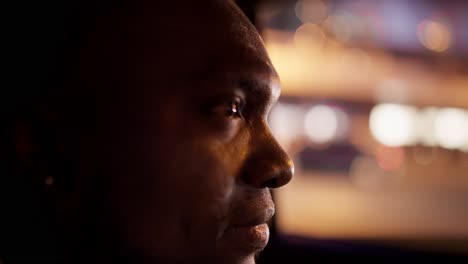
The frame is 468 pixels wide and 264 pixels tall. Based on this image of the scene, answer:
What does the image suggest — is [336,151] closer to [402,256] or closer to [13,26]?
[402,256]

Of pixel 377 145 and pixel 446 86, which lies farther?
pixel 377 145

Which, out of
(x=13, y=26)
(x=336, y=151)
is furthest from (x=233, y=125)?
(x=336, y=151)

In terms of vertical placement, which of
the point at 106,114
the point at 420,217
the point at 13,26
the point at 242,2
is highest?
the point at 242,2

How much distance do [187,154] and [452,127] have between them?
400 centimetres

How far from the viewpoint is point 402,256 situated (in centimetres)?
225

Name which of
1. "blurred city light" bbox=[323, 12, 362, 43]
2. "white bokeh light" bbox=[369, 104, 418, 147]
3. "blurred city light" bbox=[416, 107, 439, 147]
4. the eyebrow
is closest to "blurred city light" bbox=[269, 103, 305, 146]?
"blurred city light" bbox=[323, 12, 362, 43]

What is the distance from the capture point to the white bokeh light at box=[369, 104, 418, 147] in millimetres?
4617

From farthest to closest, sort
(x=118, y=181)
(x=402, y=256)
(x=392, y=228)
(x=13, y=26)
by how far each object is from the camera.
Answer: (x=392, y=228) < (x=402, y=256) < (x=13, y=26) < (x=118, y=181)

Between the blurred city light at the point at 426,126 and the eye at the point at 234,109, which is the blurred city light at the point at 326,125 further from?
the eye at the point at 234,109

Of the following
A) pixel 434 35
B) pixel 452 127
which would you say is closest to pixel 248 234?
pixel 434 35

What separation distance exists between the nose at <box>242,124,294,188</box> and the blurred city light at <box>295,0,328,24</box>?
198 cm

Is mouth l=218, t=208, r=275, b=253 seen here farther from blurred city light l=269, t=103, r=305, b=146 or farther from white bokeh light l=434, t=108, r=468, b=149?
white bokeh light l=434, t=108, r=468, b=149

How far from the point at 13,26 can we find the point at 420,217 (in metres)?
2.95

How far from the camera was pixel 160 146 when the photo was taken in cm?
89
